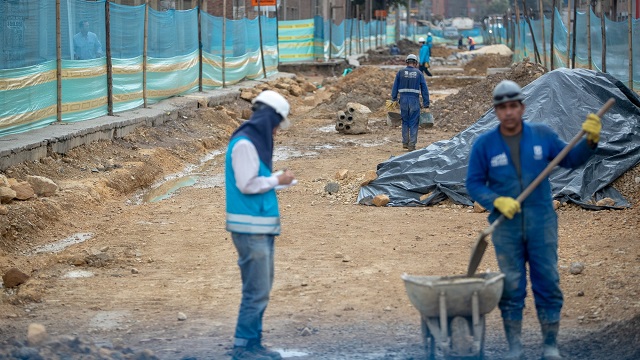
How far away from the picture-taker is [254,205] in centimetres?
589

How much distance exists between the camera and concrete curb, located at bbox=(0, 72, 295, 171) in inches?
472

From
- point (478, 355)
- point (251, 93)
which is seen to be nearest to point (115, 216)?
point (478, 355)

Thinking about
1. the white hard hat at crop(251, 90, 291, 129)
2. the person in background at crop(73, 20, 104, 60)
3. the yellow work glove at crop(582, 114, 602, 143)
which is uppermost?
the person in background at crop(73, 20, 104, 60)

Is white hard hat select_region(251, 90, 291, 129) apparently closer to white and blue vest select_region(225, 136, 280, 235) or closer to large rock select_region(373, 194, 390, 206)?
white and blue vest select_region(225, 136, 280, 235)

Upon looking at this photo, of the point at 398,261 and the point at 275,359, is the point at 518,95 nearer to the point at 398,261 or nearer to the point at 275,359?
the point at 275,359

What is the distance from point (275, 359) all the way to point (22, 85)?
8.48 m

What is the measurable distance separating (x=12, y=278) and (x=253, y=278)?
332 cm

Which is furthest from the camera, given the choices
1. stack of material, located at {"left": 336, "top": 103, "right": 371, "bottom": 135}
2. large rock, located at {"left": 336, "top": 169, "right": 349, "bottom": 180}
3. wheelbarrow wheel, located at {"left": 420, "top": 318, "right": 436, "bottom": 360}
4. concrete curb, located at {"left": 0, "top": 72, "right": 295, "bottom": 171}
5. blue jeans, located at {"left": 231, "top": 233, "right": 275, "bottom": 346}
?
stack of material, located at {"left": 336, "top": 103, "right": 371, "bottom": 135}

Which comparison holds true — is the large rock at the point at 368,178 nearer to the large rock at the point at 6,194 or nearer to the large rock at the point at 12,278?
the large rock at the point at 6,194

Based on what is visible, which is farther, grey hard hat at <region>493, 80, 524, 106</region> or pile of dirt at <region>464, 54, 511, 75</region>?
pile of dirt at <region>464, 54, 511, 75</region>

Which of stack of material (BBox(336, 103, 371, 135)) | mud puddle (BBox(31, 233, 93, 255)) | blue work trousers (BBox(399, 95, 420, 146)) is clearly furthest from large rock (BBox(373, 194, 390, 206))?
stack of material (BBox(336, 103, 371, 135))

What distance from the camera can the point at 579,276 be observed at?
27.4 feet

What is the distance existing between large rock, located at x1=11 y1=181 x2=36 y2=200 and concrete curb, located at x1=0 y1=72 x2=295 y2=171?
2.46 feet

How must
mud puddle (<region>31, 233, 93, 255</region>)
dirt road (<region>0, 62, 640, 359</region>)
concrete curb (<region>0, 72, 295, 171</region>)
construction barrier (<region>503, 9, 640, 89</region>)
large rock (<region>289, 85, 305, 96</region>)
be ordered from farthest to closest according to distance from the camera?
large rock (<region>289, 85, 305, 96</region>), construction barrier (<region>503, 9, 640, 89</region>), concrete curb (<region>0, 72, 295, 171</region>), mud puddle (<region>31, 233, 93, 255</region>), dirt road (<region>0, 62, 640, 359</region>)
